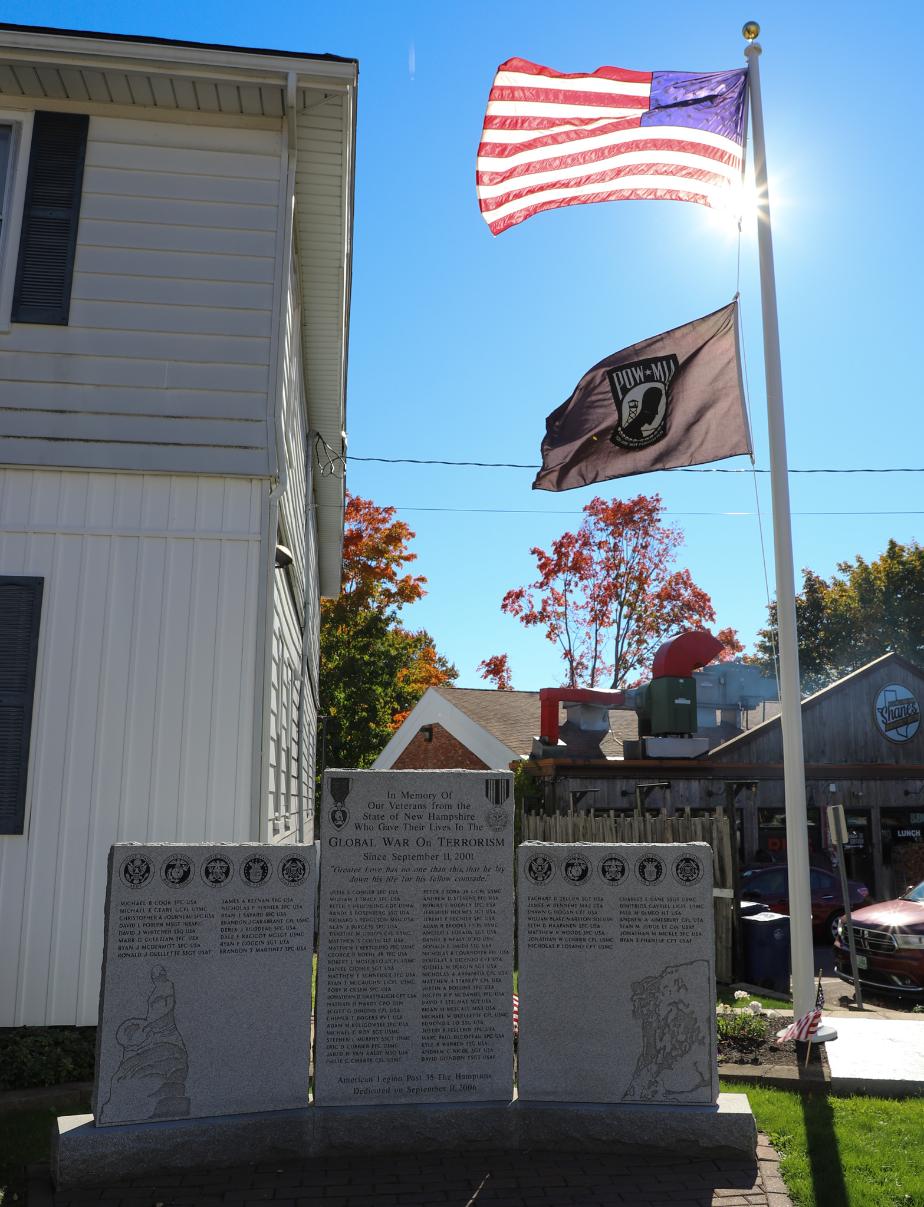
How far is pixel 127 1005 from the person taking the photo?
5246 millimetres

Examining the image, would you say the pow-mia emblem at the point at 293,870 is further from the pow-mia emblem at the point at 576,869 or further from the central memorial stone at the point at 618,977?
the pow-mia emblem at the point at 576,869

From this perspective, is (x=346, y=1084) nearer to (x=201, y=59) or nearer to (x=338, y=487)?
(x=201, y=59)

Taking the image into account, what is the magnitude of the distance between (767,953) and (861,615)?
30829 millimetres

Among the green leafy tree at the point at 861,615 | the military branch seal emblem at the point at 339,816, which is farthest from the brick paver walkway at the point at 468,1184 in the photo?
the green leafy tree at the point at 861,615

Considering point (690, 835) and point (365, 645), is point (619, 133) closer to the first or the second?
point (690, 835)

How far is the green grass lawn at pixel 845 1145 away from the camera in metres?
4.91

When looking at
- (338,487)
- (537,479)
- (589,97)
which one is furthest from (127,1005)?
(338,487)

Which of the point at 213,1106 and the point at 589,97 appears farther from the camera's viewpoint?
the point at 589,97

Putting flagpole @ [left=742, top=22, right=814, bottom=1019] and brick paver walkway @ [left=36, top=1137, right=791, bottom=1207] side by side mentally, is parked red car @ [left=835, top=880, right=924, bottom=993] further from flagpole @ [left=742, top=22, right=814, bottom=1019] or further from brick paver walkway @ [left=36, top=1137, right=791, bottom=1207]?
brick paver walkway @ [left=36, top=1137, right=791, bottom=1207]

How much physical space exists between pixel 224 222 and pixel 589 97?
3320 mm

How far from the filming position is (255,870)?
18.2 ft

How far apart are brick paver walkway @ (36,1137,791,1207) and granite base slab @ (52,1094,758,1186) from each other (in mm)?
74

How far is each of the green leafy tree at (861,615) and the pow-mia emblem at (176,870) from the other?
3577 cm

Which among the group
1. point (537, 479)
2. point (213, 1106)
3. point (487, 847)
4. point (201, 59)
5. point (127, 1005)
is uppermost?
point (201, 59)
